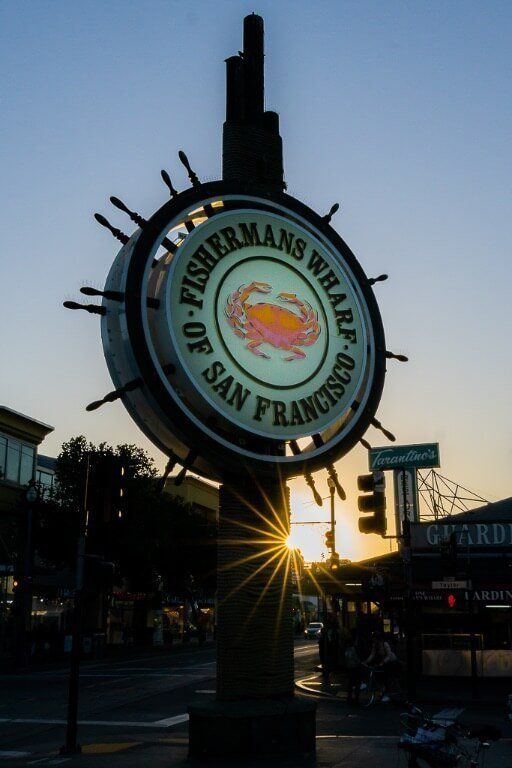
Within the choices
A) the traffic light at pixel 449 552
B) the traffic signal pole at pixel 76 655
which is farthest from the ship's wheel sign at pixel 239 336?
the traffic light at pixel 449 552

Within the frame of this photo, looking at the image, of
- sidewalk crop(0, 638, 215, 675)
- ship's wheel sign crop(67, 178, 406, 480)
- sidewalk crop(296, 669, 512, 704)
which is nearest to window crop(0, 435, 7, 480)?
sidewalk crop(0, 638, 215, 675)

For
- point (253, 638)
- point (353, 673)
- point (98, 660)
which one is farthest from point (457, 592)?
point (98, 660)

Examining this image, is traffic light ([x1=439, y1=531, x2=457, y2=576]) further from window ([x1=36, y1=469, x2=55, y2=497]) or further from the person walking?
window ([x1=36, y1=469, x2=55, y2=497])

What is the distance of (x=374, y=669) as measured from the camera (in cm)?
2298

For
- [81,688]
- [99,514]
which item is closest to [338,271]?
[99,514]

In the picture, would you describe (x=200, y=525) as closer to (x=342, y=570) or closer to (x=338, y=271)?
(x=342, y=570)

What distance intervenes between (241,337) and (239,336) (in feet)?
0.12

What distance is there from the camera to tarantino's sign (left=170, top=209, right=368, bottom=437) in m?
12.8

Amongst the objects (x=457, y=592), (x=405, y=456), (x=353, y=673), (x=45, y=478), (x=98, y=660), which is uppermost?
(x=405, y=456)

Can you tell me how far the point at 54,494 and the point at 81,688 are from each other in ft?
90.1

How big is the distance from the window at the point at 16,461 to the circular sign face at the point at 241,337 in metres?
41.7

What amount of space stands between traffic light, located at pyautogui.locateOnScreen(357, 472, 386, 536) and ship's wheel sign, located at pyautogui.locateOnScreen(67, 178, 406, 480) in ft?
2.92

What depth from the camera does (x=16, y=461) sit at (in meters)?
55.4

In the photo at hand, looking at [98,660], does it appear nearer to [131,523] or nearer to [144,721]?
[131,523]
